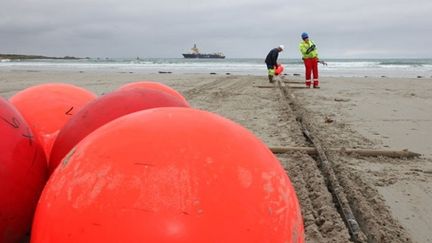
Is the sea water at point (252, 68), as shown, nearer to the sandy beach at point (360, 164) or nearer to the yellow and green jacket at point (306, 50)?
the yellow and green jacket at point (306, 50)

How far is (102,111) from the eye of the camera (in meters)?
2.57

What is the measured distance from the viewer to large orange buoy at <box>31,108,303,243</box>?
158 cm

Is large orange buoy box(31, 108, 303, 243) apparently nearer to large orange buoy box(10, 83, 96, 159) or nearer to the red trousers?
large orange buoy box(10, 83, 96, 159)

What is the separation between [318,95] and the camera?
12133mm

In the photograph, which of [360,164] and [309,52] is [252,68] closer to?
[309,52]

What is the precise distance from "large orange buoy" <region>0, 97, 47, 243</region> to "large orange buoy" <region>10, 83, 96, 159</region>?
0.62 m

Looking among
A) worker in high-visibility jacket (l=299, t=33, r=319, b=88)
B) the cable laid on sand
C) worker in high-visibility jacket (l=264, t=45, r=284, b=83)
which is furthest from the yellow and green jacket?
the cable laid on sand

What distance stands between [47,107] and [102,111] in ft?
3.50

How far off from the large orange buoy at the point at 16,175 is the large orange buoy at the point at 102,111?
6.6 inches

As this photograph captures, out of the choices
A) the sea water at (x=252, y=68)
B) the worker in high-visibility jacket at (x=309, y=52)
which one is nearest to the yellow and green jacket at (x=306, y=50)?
the worker in high-visibility jacket at (x=309, y=52)

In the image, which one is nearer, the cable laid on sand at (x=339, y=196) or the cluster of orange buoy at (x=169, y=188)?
the cluster of orange buoy at (x=169, y=188)

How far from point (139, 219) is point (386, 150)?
432 cm

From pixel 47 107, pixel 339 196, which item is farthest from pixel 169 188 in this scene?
pixel 339 196

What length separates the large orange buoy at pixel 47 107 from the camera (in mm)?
3260
